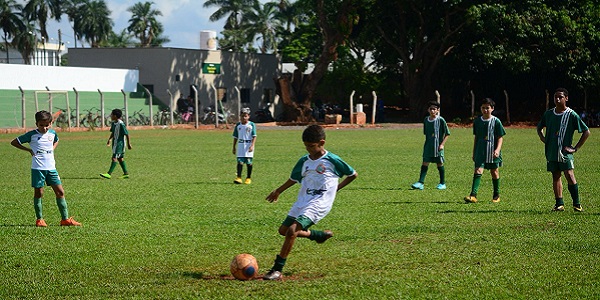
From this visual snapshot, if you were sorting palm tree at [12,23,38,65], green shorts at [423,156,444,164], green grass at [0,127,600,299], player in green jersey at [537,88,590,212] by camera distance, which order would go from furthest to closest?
palm tree at [12,23,38,65] → green shorts at [423,156,444,164] → player in green jersey at [537,88,590,212] → green grass at [0,127,600,299]

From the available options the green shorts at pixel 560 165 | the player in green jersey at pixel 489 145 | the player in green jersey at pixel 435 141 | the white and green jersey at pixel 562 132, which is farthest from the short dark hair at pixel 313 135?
the player in green jersey at pixel 435 141

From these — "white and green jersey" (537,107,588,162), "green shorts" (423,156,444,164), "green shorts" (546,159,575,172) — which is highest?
"white and green jersey" (537,107,588,162)

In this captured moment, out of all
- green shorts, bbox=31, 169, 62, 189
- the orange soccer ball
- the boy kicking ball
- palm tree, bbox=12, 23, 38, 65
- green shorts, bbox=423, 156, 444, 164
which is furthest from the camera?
palm tree, bbox=12, 23, 38, 65

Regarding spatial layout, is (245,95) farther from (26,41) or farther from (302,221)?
(302,221)

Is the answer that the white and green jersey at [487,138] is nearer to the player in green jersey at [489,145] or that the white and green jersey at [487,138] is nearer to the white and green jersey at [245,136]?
the player in green jersey at [489,145]

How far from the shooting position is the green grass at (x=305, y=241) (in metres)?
8.19

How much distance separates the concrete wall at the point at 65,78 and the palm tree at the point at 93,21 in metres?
58.2

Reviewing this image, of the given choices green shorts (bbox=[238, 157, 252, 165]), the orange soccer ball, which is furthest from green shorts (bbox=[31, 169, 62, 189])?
green shorts (bbox=[238, 157, 252, 165])

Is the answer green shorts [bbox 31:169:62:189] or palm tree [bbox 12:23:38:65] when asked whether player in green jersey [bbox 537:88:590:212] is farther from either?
palm tree [bbox 12:23:38:65]

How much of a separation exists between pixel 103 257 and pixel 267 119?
54.0 meters

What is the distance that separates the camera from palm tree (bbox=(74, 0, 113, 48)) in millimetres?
114562

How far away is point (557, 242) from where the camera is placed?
10523 millimetres

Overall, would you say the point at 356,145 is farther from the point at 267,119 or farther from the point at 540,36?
the point at 267,119

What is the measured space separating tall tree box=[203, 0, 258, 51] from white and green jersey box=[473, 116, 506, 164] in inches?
3350
